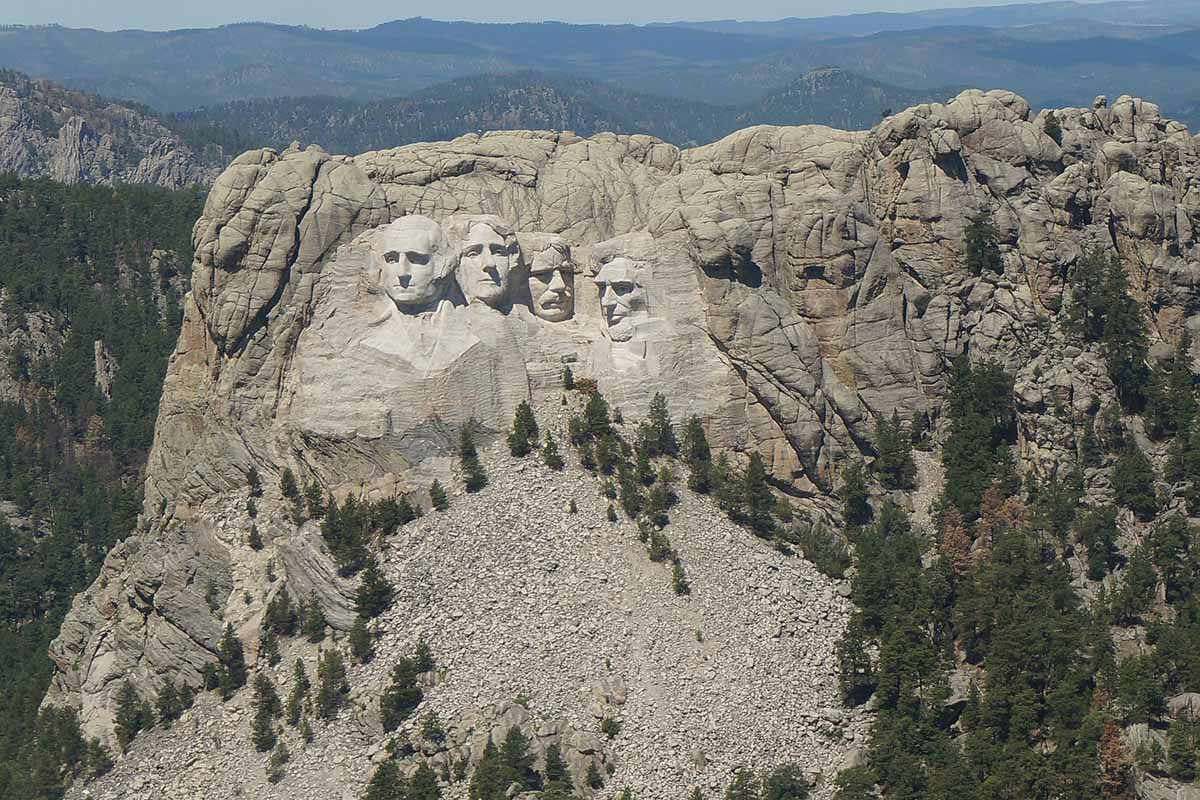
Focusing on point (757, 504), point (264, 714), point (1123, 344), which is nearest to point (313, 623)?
point (264, 714)

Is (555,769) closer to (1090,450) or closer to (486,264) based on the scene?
(486,264)

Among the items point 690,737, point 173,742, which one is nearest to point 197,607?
point 173,742

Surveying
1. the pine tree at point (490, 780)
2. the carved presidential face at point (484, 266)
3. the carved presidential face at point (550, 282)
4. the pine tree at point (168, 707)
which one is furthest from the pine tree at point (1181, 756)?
the pine tree at point (168, 707)

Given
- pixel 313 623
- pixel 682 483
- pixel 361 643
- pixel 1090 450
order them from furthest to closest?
pixel 1090 450, pixel 682 483, pixel 313 623, pixel 361 643

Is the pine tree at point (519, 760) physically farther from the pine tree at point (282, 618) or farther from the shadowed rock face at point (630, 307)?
the shadowed rock face at point (630, 307)

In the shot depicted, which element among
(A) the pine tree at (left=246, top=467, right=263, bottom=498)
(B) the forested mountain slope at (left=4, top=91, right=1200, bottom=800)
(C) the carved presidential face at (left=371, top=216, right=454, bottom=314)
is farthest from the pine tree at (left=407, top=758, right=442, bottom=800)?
(C) the carved presidential face at (left=371, top=216, right=454, bottom=314)
